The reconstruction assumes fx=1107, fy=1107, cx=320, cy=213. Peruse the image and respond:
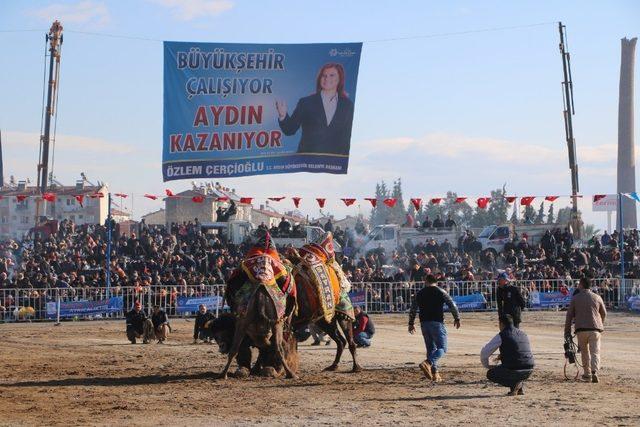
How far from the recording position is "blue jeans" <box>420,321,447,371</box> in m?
17.6

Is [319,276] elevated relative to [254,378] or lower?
elevated

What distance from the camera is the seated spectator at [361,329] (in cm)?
2416

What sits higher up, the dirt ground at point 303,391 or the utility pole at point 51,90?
the utility pole at point 51,90

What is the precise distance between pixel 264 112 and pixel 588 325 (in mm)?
24363

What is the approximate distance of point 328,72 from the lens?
40.1 m

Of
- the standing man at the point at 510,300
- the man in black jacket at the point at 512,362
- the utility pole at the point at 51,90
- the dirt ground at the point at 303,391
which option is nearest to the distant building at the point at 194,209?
the utility pole at the point at 51,90

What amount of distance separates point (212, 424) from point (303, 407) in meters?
1.82

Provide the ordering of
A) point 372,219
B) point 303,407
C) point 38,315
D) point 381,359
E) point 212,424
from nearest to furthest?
point 212,424, point 303,407, point 381,359, point 38,315, point 372,219

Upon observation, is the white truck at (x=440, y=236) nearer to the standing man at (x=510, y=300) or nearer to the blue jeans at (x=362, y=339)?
the blue jeans at (x=362, y=339)

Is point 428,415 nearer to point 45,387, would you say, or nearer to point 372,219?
point 45,387

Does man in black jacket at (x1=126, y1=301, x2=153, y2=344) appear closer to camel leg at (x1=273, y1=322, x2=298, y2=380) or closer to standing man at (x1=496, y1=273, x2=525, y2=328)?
camel leg at (x1=273, y1=322, x2=298, y2=380)

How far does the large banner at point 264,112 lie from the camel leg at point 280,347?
73.4ft

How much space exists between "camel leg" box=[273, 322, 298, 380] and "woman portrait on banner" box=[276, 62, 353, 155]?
22.5 metres

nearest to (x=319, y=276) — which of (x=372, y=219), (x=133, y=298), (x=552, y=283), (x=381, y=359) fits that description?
(x=381, y=359)
